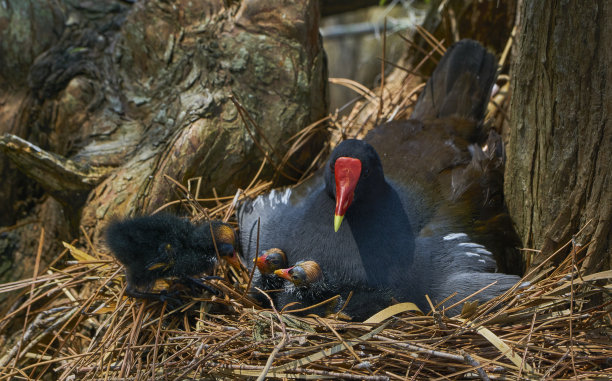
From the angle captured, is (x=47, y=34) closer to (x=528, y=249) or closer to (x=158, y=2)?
(x=158, y=2)

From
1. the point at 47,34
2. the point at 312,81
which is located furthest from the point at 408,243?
the point at 47,34

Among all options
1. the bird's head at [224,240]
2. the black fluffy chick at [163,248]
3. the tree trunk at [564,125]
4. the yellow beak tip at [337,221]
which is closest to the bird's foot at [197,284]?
the black fluffy chick at [163,248]

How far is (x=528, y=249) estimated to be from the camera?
2.49m

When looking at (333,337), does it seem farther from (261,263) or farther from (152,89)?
(152,89)

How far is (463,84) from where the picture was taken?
3.27 meters

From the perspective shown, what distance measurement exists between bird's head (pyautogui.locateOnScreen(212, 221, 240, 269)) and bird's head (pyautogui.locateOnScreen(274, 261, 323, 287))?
27 centimetres

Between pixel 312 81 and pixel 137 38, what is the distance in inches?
42.0

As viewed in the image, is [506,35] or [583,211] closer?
Result: [583,211]

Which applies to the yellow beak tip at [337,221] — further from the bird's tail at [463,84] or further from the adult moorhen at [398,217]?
the bird's tail at [463,84]

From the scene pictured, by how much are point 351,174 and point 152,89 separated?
4.83 feet

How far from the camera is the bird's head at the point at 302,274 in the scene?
230 cm

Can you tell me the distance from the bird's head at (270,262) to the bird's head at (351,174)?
1.13 ft

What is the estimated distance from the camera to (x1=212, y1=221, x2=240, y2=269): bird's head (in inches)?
97.3

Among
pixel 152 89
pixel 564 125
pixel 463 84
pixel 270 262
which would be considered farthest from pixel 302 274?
pixel 463 84
